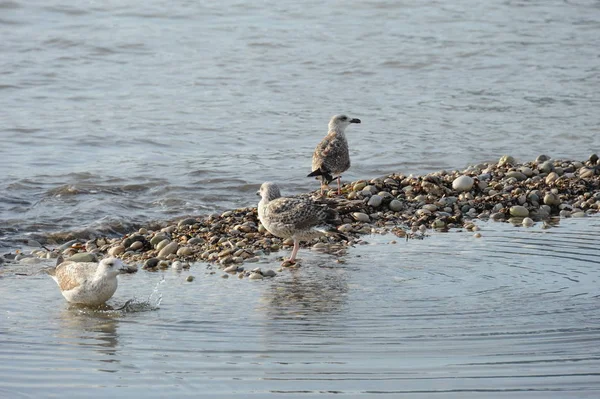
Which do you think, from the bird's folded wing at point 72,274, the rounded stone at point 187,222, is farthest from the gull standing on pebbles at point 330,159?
the bird's folded wing at point 72,274

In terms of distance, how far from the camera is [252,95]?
18.7m

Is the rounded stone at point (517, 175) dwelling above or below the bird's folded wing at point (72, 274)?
below

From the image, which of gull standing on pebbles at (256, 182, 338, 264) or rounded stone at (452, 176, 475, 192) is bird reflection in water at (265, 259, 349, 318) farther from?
rounded stone at (452, 176, 475, 192)

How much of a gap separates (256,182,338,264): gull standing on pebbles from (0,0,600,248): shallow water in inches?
96.0

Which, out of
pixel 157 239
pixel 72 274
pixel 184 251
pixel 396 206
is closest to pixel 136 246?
pixel 157 239

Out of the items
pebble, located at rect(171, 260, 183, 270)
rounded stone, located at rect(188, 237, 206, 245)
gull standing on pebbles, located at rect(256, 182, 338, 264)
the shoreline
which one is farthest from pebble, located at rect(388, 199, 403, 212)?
pebble, located at rect(171, 260, 183, 270)

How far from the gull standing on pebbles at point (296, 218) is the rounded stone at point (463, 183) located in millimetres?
2449

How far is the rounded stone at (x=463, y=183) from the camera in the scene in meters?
11.8

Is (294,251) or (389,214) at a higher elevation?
(294,251)

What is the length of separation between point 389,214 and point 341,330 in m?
4.23

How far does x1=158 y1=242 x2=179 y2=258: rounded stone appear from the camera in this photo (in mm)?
9688

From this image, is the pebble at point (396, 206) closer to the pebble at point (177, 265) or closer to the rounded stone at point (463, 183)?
the rounded stone at point (463, 183)

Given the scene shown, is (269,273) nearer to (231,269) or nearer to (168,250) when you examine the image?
(231,269)

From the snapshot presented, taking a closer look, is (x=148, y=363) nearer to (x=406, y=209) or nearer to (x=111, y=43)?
(x=406, y=209)
